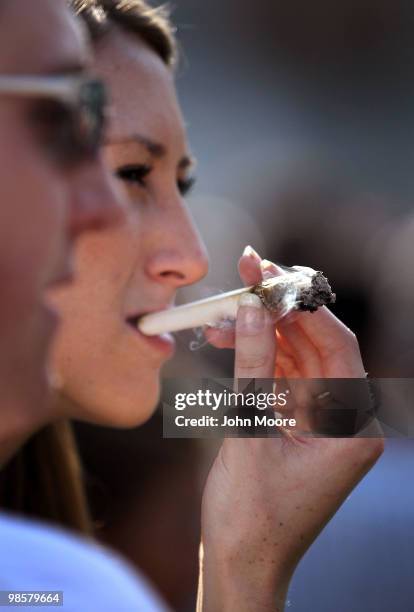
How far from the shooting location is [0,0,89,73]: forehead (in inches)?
23.3

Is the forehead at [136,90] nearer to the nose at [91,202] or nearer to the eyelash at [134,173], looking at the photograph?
the eyelash at [134,173]

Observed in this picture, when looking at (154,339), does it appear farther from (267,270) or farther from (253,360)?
(267,270)

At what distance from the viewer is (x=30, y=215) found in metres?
0.57

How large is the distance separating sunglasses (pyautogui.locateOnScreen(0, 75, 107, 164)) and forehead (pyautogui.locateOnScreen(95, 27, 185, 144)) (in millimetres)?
550

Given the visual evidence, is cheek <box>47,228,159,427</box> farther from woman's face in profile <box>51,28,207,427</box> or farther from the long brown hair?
the long brown hair

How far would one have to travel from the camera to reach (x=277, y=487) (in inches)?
51.1

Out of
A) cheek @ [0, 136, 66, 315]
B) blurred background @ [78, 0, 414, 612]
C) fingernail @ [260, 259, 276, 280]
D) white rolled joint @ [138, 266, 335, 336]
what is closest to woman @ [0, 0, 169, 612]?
cheek @ [0, 136, 66, 315]

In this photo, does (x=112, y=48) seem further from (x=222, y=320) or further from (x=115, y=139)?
(x=222, y=320)

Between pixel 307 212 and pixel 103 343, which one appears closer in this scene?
pixel 103 343

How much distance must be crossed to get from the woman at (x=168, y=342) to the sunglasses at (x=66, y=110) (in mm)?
490

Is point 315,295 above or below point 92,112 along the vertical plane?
above

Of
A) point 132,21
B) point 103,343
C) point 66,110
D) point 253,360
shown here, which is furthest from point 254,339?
point 66,110

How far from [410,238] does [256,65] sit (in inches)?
53.1

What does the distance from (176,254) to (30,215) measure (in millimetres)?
610
